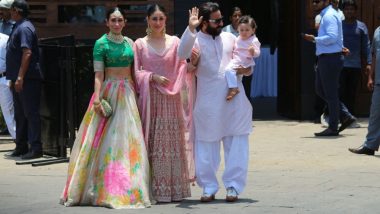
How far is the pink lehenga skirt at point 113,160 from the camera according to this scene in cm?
854

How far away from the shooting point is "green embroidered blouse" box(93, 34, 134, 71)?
348 inches

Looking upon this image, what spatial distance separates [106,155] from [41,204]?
74 cm

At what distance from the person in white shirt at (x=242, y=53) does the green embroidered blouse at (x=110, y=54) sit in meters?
0.96

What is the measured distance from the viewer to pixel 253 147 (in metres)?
12.5

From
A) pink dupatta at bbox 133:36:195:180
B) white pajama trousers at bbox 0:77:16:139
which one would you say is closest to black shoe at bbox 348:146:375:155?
pink dupatta at bbox 133:36:195:180

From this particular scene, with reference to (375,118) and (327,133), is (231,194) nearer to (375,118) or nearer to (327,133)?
(375,118)

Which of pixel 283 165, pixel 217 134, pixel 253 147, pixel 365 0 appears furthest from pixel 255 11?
pixel 217 134

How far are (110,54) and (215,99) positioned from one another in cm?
106

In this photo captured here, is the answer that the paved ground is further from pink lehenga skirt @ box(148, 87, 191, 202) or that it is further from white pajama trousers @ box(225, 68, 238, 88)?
white pajama trousers @ box(225, 68, 238, 88)

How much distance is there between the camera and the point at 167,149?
8.69 m

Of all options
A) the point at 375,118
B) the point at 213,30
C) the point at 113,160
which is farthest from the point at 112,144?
the point at 375,118

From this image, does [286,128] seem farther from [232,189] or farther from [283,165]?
[232,189]

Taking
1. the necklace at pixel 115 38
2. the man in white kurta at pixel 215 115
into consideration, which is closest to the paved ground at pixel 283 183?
the man in white kurta at pixel 215 115

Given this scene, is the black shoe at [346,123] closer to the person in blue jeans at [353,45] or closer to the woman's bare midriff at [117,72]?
the person in blue jeans at [353,45]
